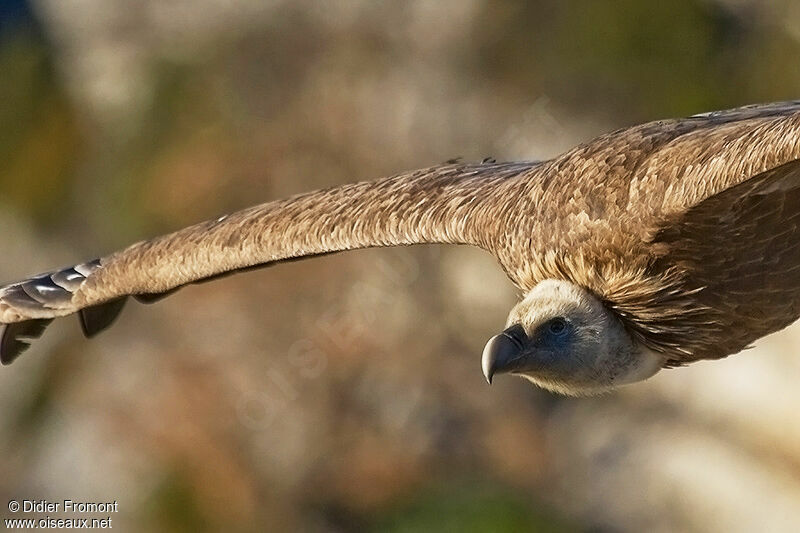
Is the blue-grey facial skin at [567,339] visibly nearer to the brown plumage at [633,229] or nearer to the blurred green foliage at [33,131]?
the brown plumage at [633,229]

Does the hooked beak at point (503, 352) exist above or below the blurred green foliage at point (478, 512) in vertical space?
above

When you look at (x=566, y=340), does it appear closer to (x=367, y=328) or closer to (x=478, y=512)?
(x=478, y=512)

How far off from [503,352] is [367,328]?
8.73 m

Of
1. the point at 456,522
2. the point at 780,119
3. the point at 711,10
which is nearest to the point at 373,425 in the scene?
the point at 456,522

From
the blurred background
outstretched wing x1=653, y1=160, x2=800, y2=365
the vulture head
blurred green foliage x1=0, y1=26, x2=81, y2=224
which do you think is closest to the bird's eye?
the vulture head

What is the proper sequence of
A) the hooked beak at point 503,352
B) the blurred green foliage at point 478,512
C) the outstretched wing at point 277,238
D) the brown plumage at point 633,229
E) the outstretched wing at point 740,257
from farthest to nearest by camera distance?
1. the blurred green foliage at point 478,512
2. the outstretched wing at point 277,238
3. the hooked beak at point 503,352
4. the outstretched wing at point 740,257
5. the brown plumage at point 633,229

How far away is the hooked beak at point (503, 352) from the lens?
4895mm

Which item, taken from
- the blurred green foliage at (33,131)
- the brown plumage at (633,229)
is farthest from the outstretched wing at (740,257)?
the blurred green foliage at (33,131)

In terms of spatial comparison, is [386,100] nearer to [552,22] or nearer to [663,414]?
[552,22]

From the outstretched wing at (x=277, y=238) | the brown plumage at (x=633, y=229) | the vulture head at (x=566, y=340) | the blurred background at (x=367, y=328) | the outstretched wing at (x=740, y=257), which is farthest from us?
the blurred background at (x=367, y=328)

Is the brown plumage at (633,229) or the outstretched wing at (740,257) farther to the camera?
the outstretched wing at (740,257)

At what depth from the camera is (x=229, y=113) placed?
14508 millimetres

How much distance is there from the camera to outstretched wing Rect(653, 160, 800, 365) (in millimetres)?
4703

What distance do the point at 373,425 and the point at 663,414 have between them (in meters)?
2.78
